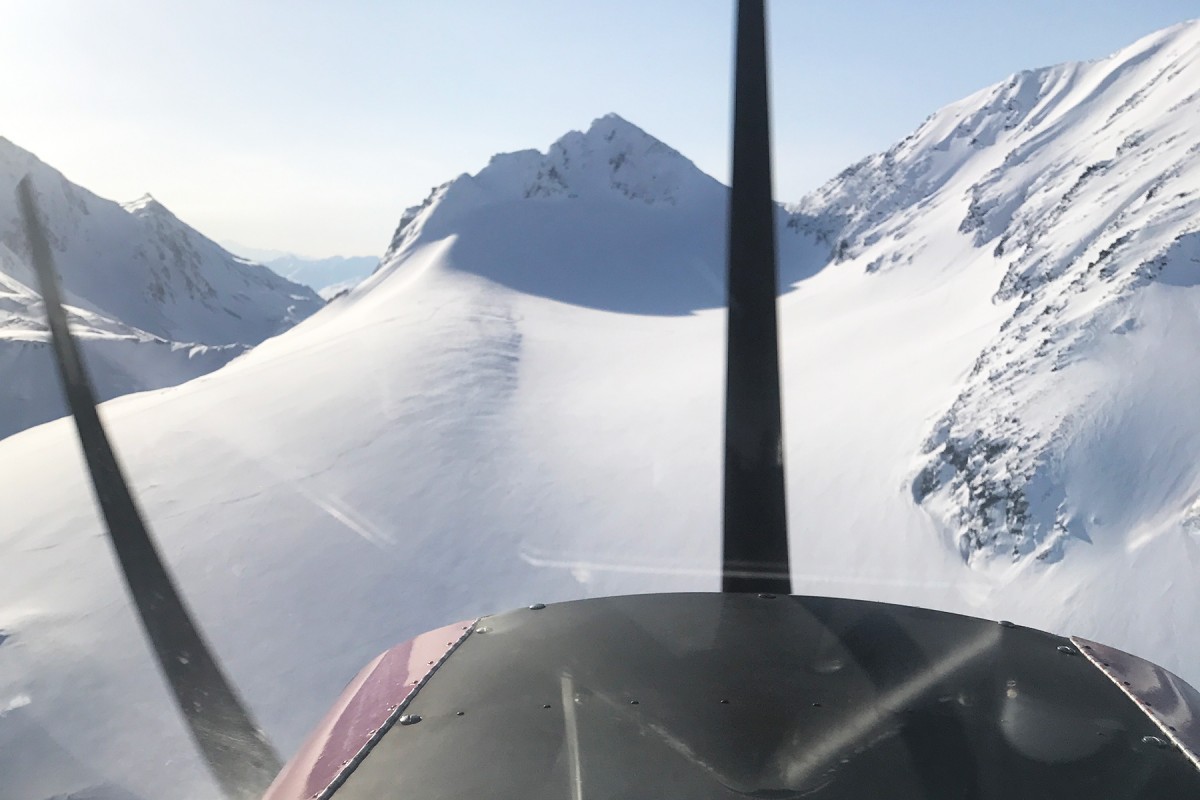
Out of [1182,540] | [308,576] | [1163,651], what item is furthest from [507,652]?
[308,576]

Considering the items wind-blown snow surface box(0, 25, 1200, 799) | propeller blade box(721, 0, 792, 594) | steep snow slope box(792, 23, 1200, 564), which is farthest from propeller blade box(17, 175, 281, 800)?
steep snow slope box(792, 23, 1200, 564)

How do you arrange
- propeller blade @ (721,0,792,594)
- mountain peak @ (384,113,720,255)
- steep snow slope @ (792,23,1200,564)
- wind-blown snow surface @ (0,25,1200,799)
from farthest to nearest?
mountain peak @ (384,113,720,255) < steep snow slope @ (792,23,1200,564) < wind-blown snow surface @ (0,25,1200,799) < propeller blade @ (721,0,792,594)

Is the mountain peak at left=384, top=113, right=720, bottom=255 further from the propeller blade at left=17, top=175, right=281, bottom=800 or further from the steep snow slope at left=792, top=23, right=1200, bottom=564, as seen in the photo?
the propeller blade at left=17, top=175, right=281, bottom=800

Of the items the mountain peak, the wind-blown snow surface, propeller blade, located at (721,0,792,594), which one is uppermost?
A: the mountain peak

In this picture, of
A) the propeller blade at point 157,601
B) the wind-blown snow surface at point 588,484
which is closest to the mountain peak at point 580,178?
the wind-blown snow surface at point 588,484

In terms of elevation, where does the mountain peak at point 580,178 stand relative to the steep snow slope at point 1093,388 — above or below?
above

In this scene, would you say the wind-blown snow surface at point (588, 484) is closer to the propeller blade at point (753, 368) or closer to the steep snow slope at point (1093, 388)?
the steep snow slope at point (1093, 388)

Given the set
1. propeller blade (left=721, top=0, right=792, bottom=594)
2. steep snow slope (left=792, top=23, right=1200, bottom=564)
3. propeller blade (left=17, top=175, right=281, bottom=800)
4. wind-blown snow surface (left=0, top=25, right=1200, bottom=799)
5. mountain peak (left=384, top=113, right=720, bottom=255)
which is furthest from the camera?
mountain peak (left=384, top=113, right=720, bottom=255)
